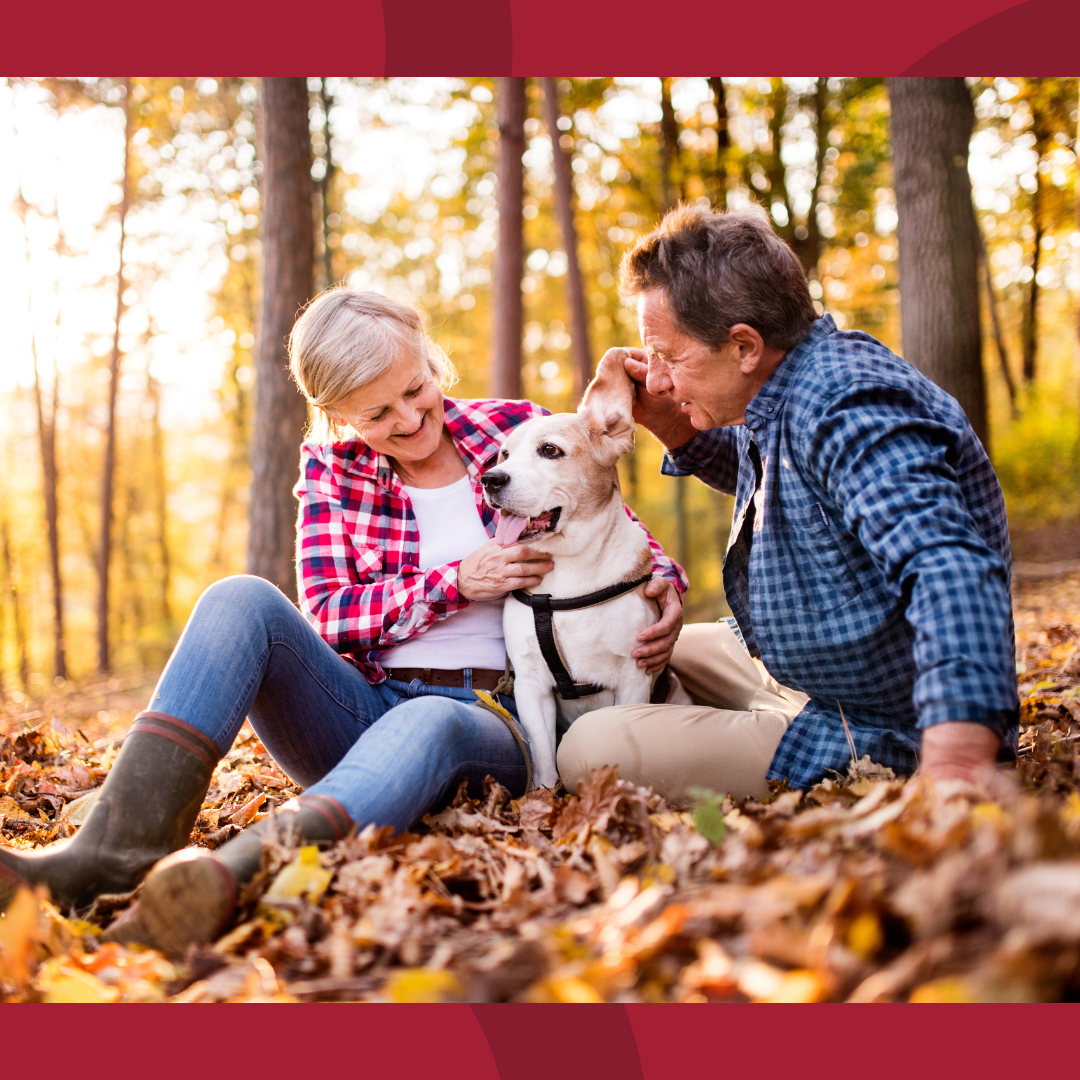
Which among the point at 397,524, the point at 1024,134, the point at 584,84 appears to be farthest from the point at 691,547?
the point at 397,524

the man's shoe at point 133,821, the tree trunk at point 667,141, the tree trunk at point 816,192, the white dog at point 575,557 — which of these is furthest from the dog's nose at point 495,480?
the tree trunk at point 816,192

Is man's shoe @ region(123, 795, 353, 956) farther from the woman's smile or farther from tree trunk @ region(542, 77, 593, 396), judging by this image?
tree trunk @ region(542, 77, 593, 396)

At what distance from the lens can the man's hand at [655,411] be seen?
3.48 meters

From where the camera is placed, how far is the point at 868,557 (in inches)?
102

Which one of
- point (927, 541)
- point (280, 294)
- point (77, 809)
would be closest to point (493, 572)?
point (927, 541)

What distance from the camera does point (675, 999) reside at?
1.51 metres

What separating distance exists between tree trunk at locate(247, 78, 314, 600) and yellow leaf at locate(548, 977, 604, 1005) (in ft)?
19.2

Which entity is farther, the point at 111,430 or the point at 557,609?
the point at 111,430

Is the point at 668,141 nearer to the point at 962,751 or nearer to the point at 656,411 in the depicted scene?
the point at 656,411

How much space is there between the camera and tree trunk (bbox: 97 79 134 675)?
14078 millimetres

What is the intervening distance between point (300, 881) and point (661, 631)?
1.67 meters
